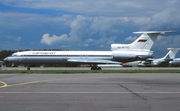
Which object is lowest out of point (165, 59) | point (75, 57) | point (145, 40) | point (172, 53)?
point (165, 59)

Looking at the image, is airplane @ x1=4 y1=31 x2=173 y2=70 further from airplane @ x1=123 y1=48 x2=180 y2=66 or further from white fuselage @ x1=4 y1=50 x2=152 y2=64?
airplane @ x1=123 y1=48 x2=180 y2=66

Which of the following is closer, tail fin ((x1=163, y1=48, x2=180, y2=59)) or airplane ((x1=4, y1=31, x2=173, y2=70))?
airplane ((x1=4, y1=31, x2=173, y2=70))

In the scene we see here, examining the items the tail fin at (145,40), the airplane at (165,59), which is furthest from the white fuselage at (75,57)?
the airplane at (165,59)

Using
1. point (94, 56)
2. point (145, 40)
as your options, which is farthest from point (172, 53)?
point (94, 56)

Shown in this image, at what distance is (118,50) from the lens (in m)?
49.9

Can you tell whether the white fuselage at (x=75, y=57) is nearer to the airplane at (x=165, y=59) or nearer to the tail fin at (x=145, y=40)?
the tail fin at (x=145, y=40)

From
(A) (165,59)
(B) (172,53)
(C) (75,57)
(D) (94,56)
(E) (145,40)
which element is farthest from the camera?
(A) (165,59)

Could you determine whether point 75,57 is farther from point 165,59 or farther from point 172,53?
point 172,53

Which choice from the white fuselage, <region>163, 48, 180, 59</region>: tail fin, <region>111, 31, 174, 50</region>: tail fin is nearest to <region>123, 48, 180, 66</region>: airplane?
<region>163, 48, 180, 59</region>: tail fin
